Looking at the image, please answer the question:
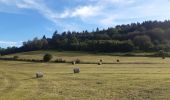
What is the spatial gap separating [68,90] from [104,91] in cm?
265

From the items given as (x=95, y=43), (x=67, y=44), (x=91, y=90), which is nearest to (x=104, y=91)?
(x=91, y=90)

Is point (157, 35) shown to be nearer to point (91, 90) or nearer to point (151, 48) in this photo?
point (151, 48)

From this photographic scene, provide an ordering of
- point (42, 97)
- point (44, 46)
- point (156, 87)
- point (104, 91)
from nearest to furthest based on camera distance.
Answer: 1. point (42, 97)
2. point (104, 91)
3. point (156, 87)
4. point (44, 46)

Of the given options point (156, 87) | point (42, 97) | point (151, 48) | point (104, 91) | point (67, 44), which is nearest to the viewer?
point (42, 97)

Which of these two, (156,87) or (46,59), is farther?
(46,59)

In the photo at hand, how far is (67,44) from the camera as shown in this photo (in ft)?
537

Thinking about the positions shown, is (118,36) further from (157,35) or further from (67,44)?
(67,44)

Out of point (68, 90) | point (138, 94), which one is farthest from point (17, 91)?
point (138, 94)

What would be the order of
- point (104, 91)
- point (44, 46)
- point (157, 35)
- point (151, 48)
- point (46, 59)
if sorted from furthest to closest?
point (157, 35) → point (44, 46) → point (151, 48) → point (46, 59) → point (104, 91)

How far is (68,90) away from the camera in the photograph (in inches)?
1096

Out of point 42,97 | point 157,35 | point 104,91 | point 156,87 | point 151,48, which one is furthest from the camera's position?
point 157,35

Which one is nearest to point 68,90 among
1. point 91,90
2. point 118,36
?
point 91,90

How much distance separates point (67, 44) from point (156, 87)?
135 m

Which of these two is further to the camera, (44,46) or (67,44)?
(44,46)
